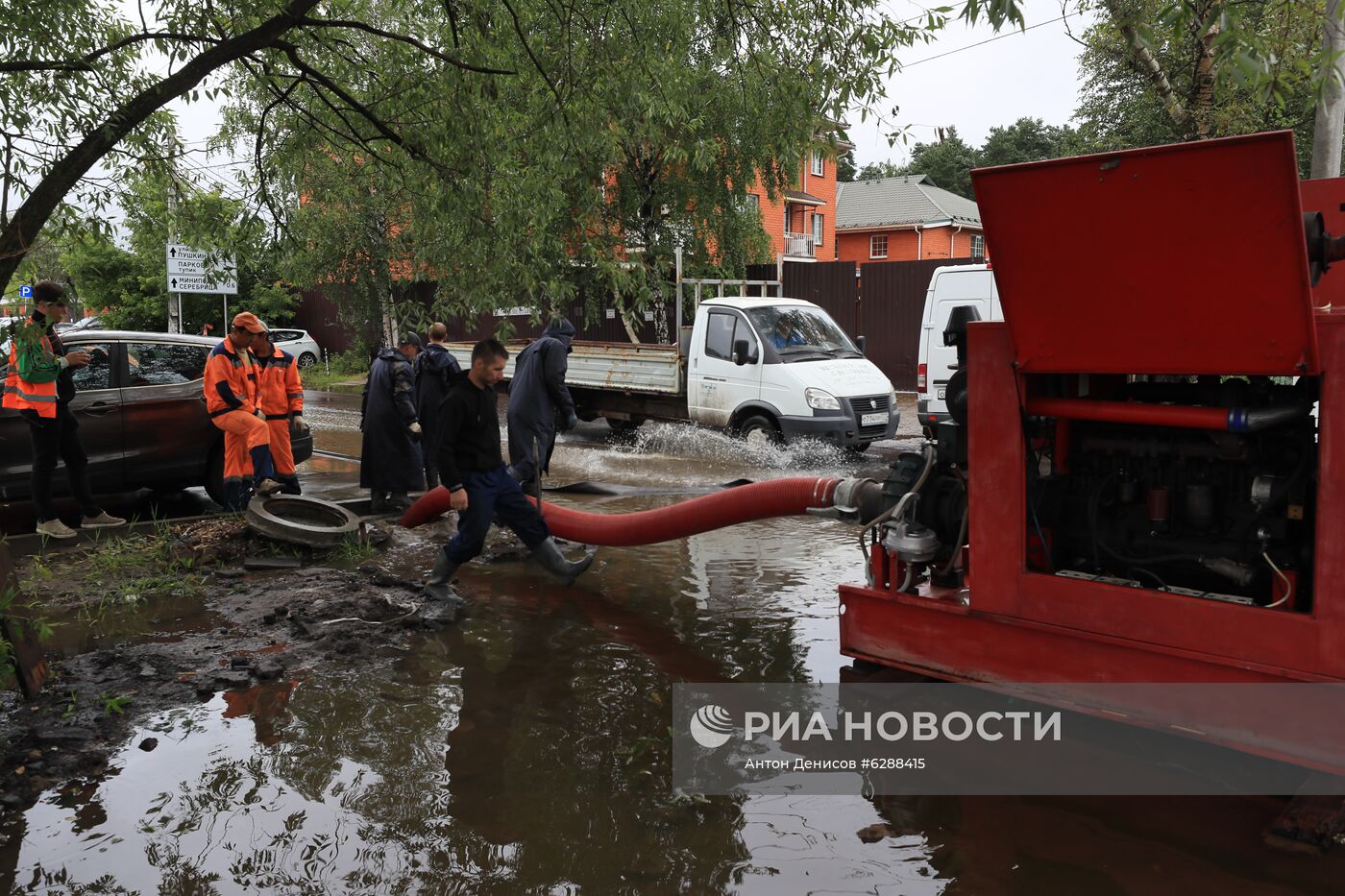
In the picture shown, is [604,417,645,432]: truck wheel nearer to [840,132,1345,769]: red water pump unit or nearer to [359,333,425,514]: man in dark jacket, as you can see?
[359,333,425,514]: man in dark jacket

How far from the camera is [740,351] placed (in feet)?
39.9

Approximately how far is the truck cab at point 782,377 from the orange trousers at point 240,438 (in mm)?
5930

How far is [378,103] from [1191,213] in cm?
499

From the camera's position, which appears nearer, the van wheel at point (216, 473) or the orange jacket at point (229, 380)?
the orange jacket at point (229, 380)

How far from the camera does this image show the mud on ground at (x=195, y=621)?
4328mm

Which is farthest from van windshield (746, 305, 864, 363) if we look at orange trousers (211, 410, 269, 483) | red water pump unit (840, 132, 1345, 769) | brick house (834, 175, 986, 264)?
brick house (834, 175, 986, 264)

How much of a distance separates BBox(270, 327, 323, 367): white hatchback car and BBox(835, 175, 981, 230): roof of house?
25105 millimetres

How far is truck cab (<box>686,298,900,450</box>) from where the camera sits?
1161 centimetres

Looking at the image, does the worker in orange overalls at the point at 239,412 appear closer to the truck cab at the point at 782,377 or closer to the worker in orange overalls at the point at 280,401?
the worker in orange overalls at the point at 280,401

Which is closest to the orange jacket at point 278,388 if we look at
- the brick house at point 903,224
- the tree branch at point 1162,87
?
the tree branch at point 1162,87

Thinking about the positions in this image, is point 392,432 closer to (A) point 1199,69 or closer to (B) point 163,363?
(B) point 163,363

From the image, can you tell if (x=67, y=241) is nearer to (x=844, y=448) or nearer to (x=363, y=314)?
(x=844, y=448)

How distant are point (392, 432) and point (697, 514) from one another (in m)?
4.12

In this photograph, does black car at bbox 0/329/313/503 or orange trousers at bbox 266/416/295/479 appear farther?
orange trousers at bbox 266/416/295/479
